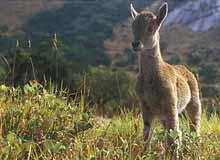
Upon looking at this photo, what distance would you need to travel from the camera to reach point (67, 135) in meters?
6.23

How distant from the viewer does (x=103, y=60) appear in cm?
7200

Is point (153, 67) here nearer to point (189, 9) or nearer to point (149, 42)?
point (149, 42)

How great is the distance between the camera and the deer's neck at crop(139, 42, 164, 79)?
6262 millimetres

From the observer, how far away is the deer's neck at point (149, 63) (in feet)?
20.5

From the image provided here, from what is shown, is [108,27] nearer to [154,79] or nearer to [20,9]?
[20,9]

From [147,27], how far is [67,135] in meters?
1.44

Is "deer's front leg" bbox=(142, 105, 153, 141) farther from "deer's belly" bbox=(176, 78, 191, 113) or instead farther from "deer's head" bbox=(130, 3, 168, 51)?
"deer's head" bbox=(130, 3, 168, 51)

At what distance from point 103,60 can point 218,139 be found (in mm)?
66053

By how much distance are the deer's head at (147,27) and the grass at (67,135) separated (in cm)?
97

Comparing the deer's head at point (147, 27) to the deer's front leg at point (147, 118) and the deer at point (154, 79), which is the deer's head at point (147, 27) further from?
the deer's front leg at point (147, 118)

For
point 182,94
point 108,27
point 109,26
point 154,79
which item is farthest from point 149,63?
point 109,26

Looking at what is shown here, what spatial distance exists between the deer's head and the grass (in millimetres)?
965

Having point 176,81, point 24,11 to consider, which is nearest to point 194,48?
Answer: point 24,11

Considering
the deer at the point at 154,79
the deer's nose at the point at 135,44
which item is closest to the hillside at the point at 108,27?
the deer at the point at 154,79
